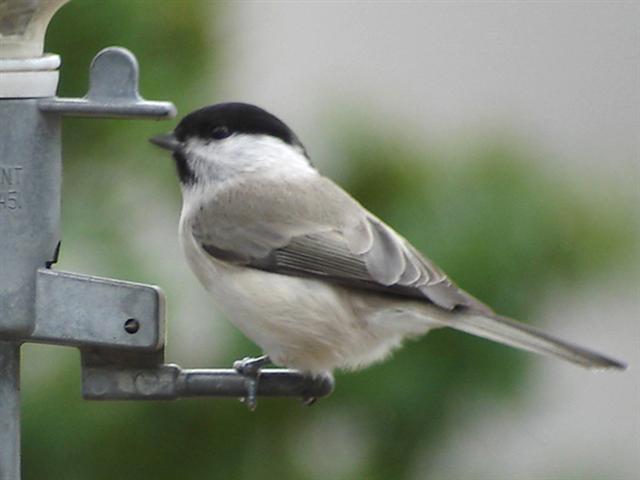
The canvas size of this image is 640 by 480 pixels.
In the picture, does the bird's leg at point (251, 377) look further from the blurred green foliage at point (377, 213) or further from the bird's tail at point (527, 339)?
the blurred green foliage at point (377, 213)

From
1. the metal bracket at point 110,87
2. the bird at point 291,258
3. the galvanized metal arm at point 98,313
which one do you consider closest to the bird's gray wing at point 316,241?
the bird at point 291,258

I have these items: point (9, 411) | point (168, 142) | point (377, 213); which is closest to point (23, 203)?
point (9, 411)

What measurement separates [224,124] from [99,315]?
769 mm

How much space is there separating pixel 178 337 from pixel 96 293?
35.4 inches

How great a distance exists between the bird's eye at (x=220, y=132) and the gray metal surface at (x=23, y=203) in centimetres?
67

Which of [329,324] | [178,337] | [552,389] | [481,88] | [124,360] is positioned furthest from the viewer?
[481,88]

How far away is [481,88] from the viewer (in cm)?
754

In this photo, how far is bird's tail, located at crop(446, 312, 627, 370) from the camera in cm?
273

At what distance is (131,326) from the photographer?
254 centimetres

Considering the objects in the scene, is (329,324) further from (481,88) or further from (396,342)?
(481,88)

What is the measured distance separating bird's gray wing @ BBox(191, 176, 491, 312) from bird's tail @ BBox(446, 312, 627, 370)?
0.03 metres

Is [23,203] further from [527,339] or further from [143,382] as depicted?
[527,339]

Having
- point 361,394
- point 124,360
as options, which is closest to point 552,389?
point 361,394

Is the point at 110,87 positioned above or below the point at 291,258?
above
